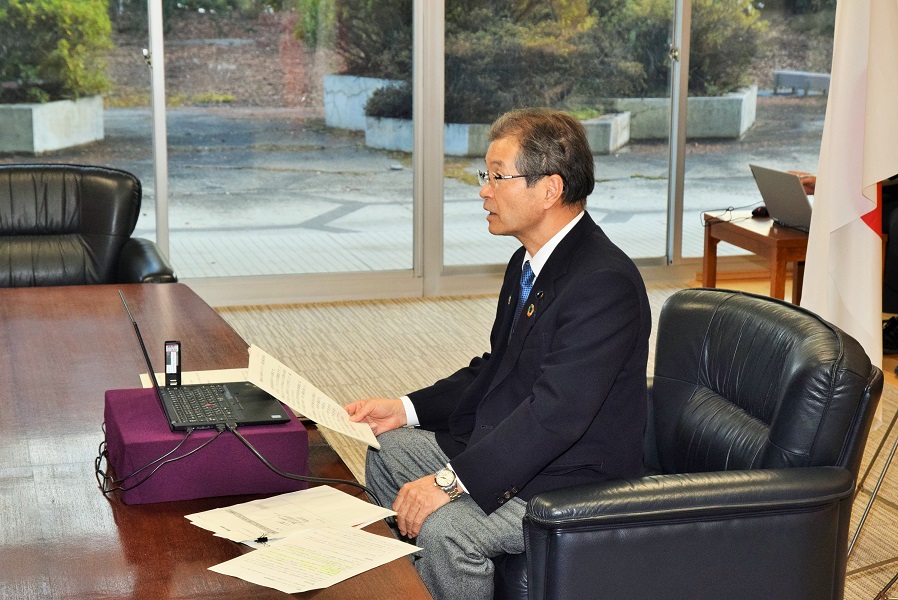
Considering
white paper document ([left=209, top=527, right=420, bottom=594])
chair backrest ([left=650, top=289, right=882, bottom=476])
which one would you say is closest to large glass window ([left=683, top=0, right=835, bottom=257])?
chair backrest ([left=650, top=289, right=882, bottom=476])

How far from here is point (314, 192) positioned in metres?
6.27

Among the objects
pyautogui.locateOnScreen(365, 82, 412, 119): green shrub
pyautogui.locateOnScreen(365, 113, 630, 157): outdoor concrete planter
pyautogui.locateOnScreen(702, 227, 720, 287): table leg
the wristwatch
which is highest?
pyautogui.locateOnScreen(365, 82, 412, 119): green shrub

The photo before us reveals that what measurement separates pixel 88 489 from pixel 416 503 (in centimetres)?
62

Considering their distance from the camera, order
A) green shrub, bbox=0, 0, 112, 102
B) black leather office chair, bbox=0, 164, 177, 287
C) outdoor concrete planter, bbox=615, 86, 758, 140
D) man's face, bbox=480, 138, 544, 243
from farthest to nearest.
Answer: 1. outdoor concrete planter, bbox=615, 86, 758, 140
2. green shrub, bbox=0, 0, 112, 102
3. black leather office chair, bbox=0, 164, 177, 287
4. man's face, bbox=480, 138, 544, 243

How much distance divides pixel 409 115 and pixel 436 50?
1.32 ft

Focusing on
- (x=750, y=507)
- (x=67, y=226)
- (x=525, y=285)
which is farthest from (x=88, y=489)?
(x=67, y=226)

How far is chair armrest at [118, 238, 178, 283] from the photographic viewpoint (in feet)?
12.9

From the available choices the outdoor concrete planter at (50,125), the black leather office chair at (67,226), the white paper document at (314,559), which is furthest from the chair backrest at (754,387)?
the outdoor concrete planter at (50,125)

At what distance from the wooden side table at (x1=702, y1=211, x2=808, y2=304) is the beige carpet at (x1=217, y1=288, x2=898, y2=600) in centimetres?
53

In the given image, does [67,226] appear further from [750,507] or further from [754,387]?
[750,507]

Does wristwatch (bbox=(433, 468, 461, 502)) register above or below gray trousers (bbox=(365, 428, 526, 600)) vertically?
above

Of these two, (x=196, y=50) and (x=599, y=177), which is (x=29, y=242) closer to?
(x=196, y=50)

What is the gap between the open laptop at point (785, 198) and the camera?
5.19 meters

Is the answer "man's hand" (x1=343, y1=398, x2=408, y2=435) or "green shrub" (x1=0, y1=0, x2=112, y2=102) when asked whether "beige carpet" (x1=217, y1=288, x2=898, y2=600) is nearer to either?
"man's hand" (x1=343, y1=398, x2=408, y2=435)
